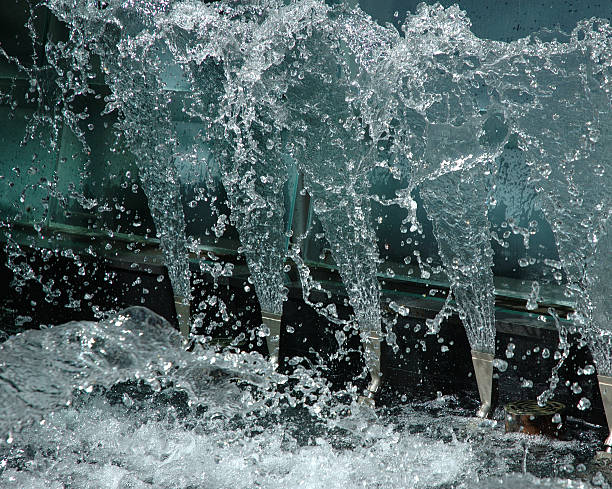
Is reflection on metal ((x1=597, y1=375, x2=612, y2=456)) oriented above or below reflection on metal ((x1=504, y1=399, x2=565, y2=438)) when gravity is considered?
above

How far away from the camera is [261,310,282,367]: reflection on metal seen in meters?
2.95

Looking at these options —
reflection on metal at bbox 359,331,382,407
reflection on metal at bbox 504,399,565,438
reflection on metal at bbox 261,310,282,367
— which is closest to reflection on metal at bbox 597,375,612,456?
reflection on metal at bbox 504,399,565,438

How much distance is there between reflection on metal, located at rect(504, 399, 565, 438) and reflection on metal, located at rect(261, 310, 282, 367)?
101cm

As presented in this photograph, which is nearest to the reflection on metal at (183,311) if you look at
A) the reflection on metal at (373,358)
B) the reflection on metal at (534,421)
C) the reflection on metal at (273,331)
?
the reflection on metal at (273,331)

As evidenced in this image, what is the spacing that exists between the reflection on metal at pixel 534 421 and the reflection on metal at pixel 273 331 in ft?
3.30

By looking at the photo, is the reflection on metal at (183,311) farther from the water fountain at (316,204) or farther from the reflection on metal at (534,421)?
the reflection on metal at (534,421)

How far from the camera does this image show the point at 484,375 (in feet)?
8.20

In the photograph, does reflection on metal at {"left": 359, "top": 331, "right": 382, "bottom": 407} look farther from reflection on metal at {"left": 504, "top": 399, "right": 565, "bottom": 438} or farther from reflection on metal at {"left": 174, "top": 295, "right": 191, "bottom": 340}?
reflection on metal at {"left": 174, "top": 295, "right": 191, "bottom": 340}

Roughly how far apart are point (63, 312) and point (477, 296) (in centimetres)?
207

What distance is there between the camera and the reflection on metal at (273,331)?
295 centimetres

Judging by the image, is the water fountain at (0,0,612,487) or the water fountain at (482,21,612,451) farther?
the water fountain at (482,21,612,451)

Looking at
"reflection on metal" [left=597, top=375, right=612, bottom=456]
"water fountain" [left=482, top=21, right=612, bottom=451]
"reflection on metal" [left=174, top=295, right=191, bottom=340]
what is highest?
"water fountain" [left=482, top=21, right=612, bottom=451]

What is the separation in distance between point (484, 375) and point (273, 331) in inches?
34.7

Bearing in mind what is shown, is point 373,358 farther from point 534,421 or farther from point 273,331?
point 534,421
